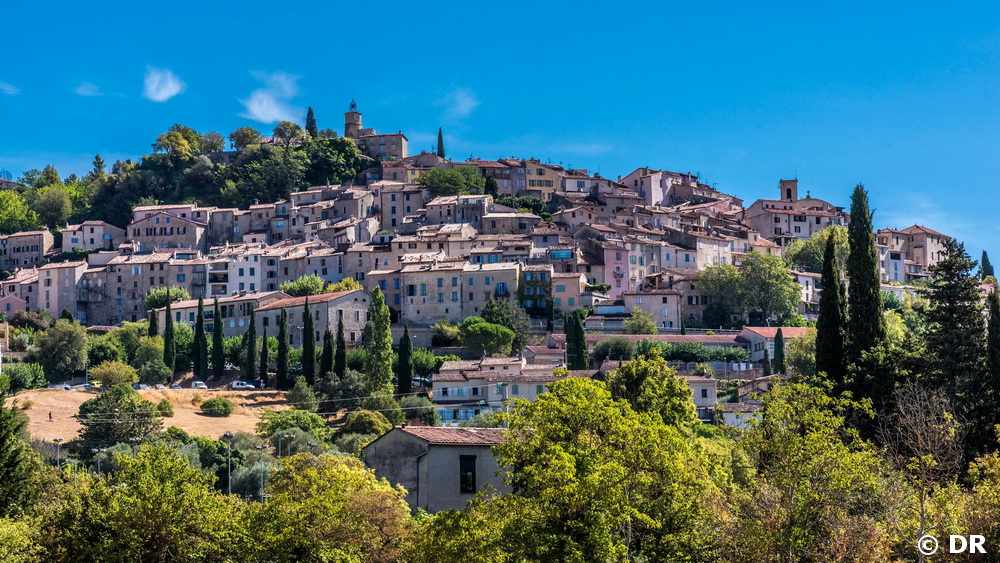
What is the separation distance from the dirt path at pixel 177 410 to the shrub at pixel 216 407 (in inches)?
15.9

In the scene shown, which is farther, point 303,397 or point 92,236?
point 92,236

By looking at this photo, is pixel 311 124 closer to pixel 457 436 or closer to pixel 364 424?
pixel 364 424

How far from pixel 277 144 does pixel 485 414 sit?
100 metres

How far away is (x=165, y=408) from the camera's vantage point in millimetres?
76375

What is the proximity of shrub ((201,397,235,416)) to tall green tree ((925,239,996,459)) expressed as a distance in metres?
47.9

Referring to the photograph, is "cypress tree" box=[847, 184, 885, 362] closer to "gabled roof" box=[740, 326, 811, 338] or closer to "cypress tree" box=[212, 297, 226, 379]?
"gabled roof" box=[740, 326, 811, 338]

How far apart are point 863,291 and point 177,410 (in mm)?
49564

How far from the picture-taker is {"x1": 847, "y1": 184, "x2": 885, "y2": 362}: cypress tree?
42.3 m

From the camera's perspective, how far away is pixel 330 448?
62.9 m

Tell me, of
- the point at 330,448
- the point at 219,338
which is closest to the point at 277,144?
the point at 219,338

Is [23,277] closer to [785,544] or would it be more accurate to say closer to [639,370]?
[639,370]

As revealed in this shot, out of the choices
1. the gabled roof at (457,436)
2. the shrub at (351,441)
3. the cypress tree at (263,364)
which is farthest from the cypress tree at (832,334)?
the cypress tree at (263,364)

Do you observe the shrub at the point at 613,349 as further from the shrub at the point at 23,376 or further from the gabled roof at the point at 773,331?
the shrub at the point at 23,376

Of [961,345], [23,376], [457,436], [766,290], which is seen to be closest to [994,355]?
[961,345]
